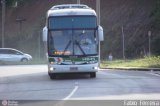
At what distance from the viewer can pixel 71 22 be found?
27.3 m

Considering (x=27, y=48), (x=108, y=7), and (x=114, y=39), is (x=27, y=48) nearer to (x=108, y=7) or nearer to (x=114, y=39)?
(x=108, y=7)

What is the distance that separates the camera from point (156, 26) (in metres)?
53.4

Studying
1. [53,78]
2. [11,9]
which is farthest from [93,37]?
[11,9]

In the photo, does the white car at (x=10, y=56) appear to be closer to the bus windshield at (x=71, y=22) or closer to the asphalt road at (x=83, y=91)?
the bus windshield at (x=71, y=22)

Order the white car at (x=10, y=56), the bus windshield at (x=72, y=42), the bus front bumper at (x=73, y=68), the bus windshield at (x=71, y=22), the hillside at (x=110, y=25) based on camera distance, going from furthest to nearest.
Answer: the hillside at (x=110, y=25) < the white car at (x=10, y=56) < the bus windshield at (x=71, y=22) < the bus windshield at (x=72, y=42) < the bus front bumper at (x=73, y=68)

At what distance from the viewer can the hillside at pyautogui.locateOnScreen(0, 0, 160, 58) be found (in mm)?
55281

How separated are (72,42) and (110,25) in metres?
34.6

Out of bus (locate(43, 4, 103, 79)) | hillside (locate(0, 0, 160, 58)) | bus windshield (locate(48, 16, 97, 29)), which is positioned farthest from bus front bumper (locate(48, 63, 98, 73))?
hillside (locate(0, 0, 160, 58))

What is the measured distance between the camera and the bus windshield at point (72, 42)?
26.8m

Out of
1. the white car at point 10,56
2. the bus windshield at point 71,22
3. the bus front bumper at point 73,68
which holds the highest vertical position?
the bus windshield at point 71,22

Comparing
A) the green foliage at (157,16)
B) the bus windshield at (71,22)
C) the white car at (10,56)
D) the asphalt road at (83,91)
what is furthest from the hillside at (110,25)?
the asphalt road at (83,91)

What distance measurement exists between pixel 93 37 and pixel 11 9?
51.5m

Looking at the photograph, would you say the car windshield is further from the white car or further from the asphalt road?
the white car

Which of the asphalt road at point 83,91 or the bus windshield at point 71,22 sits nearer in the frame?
the asphalt road at point 83,91
